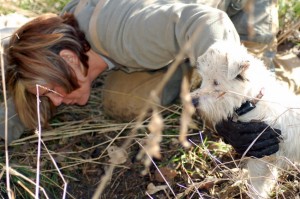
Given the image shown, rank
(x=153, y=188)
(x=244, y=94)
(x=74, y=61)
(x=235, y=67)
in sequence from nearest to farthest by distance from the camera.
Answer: (x=235, y=67)
(x=244, y=94)
(x=74, y=61)
(x=153, y=188)

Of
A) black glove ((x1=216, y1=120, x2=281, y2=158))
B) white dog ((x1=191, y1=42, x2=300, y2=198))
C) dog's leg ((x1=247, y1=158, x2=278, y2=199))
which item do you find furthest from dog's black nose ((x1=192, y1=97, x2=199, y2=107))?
dog's leg ((x1=247, y1=158, x2=278, y2=199))

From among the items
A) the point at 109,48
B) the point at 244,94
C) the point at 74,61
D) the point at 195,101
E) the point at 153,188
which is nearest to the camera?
the point at 244,94

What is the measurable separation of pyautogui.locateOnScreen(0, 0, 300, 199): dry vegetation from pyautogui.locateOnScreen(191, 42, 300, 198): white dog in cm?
46

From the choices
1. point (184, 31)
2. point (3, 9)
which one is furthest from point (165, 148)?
point (3, 9)

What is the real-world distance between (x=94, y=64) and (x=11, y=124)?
782 mm

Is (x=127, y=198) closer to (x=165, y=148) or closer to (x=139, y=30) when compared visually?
(x=165, y=148)

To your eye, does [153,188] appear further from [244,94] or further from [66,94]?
[244,94]

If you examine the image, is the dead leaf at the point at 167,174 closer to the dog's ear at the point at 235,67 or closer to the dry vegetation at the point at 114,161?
the dry vegetation at the point at 114,161

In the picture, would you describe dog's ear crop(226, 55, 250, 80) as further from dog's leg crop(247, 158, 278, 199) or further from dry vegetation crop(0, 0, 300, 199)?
dry vegetation crop(0, 0, 300, 199)

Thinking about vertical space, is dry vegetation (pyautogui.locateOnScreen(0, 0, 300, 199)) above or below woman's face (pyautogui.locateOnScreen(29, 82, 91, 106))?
below

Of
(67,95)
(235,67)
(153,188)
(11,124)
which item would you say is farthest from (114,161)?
(235,67)

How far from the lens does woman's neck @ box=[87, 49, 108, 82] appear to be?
3371 mm

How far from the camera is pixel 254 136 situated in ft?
8.84

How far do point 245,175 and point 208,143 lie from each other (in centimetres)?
83
